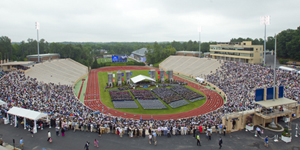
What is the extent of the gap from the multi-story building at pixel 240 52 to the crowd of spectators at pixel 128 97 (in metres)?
11.4

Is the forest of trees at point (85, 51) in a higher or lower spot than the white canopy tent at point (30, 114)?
higher

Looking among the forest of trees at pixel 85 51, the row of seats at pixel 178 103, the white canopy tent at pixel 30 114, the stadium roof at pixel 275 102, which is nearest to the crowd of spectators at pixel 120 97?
the row of seats at pixel 178 103

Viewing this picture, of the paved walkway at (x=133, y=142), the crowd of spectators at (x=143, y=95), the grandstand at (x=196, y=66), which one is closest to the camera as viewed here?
the paved walkway at (x=133, y=142)

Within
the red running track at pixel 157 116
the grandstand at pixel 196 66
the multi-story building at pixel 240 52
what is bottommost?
the red running track at pixel 157 116

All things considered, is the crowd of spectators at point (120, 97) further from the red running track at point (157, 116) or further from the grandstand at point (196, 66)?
the grandstand at point (196, 66)

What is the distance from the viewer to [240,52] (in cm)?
6169

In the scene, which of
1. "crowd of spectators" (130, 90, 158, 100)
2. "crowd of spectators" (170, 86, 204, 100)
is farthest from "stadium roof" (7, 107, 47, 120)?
"crowd of spectators" (170, 86, 204, 100)

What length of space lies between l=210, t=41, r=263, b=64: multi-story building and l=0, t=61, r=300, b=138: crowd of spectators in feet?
37.4

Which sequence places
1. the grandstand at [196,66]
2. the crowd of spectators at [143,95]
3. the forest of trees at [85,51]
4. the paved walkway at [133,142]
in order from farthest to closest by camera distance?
the grandstand at [196,66] → the forest of trees at [85,51] → the crowd of spectators at [143,95] → the paved walkway at [133,142]

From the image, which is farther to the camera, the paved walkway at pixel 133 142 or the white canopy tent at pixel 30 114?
the white canopy tent at pixel 30 114

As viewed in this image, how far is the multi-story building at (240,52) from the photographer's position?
57388mm

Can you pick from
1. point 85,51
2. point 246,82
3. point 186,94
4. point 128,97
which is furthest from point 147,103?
point 85,51

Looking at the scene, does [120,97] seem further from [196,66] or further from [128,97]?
[196,66]

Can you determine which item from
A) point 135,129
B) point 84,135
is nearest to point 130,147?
point 135,129
